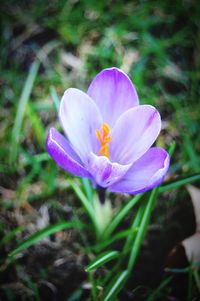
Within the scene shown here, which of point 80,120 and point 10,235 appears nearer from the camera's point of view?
point 80,120

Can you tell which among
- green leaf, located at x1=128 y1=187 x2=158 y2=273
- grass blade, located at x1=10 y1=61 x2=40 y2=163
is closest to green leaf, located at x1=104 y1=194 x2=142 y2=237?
green leaf, located at x1=128 y1=187 x2=158 y2=273

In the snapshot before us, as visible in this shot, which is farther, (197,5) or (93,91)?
(197,5)

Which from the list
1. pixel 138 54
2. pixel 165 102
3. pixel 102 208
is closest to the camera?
pixel 102 208

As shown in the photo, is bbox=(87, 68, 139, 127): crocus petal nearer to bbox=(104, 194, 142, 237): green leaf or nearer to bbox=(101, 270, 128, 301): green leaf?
bbox=(104, 194, 142, 237): green leaf

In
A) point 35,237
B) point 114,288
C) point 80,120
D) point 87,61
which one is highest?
point 80,120

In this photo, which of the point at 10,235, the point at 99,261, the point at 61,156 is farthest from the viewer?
the point at 10,235

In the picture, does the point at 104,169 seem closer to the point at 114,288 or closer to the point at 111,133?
the point at 111,133

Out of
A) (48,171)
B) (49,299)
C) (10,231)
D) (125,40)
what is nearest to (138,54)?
(125,40)

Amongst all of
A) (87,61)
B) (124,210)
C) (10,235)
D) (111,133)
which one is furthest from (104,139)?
(87,61)

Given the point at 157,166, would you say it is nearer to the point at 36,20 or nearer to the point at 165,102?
the point at 165,102
